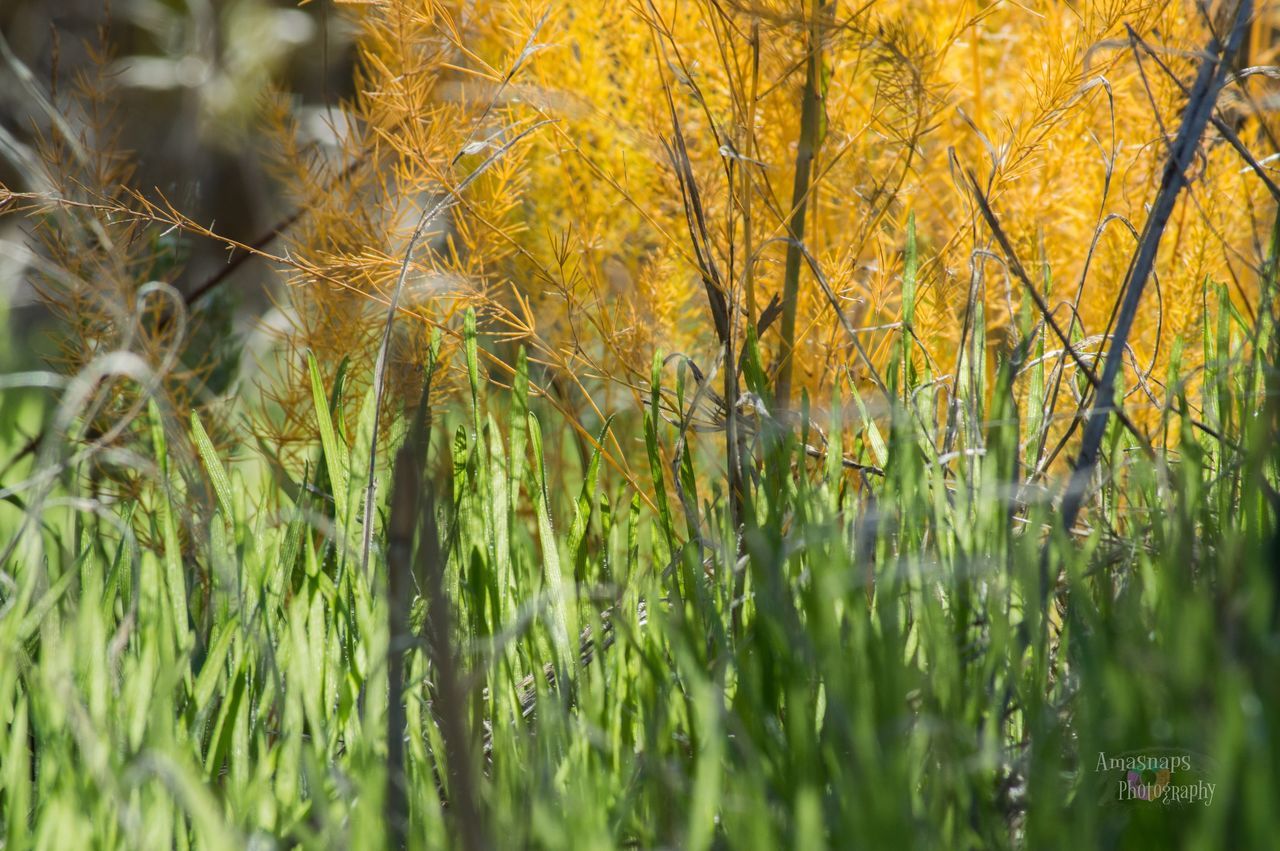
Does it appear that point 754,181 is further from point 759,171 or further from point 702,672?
point 702,672

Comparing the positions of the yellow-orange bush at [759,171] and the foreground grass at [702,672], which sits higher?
the yellow-orange bush at [759,171]

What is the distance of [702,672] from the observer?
583 mm

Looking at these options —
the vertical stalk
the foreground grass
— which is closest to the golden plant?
the vertical stalk

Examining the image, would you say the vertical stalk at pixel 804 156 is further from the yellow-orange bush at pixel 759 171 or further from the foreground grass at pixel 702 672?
the foreground grass at pixel 702 672

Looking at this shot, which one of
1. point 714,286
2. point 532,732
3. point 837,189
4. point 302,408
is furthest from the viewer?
point 302,408

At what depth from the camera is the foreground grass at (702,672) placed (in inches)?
16.9

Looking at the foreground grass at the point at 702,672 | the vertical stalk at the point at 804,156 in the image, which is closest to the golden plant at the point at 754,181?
the vertical stalk at the point at 804,156

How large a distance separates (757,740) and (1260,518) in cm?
32

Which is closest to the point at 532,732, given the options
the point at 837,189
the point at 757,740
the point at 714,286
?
the point at 757,740

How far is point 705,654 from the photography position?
0.63 m

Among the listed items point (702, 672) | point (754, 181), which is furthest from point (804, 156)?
point (702, 672)

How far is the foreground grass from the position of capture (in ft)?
1.41

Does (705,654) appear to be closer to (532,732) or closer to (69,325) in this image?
(532,732)

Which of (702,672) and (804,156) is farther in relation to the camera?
(804,156)
